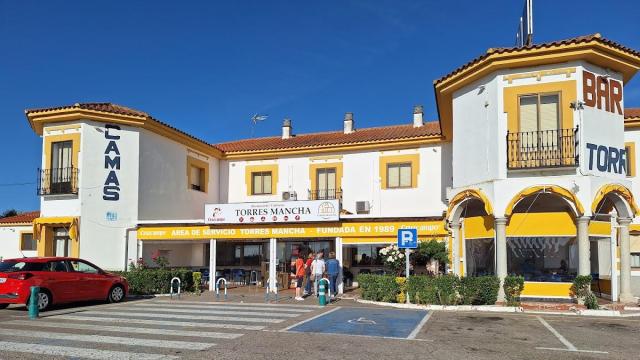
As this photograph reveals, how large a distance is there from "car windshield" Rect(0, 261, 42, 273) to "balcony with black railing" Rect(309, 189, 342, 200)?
1290 centimetres

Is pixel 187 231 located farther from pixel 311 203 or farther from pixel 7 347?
pixel 7 347

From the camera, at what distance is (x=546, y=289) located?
640 inches

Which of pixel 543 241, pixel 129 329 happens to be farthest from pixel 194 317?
pixel 543 241

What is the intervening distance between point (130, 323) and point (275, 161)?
15.3m

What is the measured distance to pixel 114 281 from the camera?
56.4 feet

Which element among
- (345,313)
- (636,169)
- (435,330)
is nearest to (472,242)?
(345,313)

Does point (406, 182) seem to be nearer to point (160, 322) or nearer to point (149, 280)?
point (149, 280)

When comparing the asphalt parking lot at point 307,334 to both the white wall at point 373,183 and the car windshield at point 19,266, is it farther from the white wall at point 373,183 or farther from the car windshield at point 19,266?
the white wall at point 373,183

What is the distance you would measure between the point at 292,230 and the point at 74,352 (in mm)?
12378

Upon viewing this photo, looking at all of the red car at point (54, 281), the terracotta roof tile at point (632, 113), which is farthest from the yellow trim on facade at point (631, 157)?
the red car at point (54, 281)

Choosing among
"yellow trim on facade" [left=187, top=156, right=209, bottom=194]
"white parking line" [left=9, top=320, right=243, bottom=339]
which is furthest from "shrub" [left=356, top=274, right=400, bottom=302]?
"yellow trim on facade" [left=187, top=156, right=209, bottom=194]

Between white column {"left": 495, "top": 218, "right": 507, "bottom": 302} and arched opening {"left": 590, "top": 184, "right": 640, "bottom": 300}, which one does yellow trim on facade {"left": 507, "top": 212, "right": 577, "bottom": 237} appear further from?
arched opening {"left": 590, "top": 184, "right": 640, "bottom": 300}

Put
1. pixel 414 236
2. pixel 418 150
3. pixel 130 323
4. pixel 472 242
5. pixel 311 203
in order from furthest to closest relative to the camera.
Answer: pixel 418 150 < pixel 311 203 < pixel 472 242 < pixel 414 236 < pixel 130 323

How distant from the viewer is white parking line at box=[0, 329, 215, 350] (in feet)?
30.6
